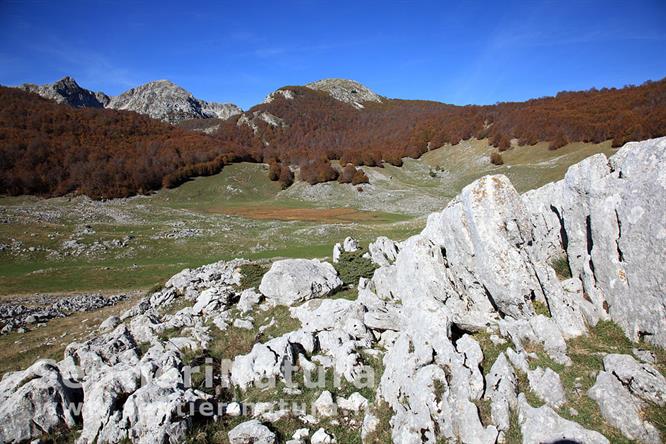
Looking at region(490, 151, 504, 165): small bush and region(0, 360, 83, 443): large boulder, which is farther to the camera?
region(490, 151, 504, 165): small bush

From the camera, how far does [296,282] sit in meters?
27.3

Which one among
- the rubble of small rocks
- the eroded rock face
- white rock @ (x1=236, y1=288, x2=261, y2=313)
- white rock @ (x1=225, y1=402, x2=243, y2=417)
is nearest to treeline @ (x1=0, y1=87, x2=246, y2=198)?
the rubble of small rocks

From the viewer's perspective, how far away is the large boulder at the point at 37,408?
1441 cm

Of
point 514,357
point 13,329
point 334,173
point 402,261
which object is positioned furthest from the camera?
point 334,173

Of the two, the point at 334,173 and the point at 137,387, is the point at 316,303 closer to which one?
the point at 137,387

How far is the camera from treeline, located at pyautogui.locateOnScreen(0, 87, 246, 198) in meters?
122

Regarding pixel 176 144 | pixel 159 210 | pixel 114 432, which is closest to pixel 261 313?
pixel 114 432

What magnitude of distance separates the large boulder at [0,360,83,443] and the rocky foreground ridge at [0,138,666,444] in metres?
0.06

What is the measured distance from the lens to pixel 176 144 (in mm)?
166000

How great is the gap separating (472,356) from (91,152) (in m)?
164

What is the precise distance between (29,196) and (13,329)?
10969 centimetres

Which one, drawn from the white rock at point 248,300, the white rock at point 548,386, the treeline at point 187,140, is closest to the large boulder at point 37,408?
the white rock at point 248,300

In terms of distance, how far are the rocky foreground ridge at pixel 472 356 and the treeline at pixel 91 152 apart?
123278mm

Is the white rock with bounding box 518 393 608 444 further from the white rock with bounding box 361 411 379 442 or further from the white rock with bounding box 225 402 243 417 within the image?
the white rock with bounding box 225 402 243 417
